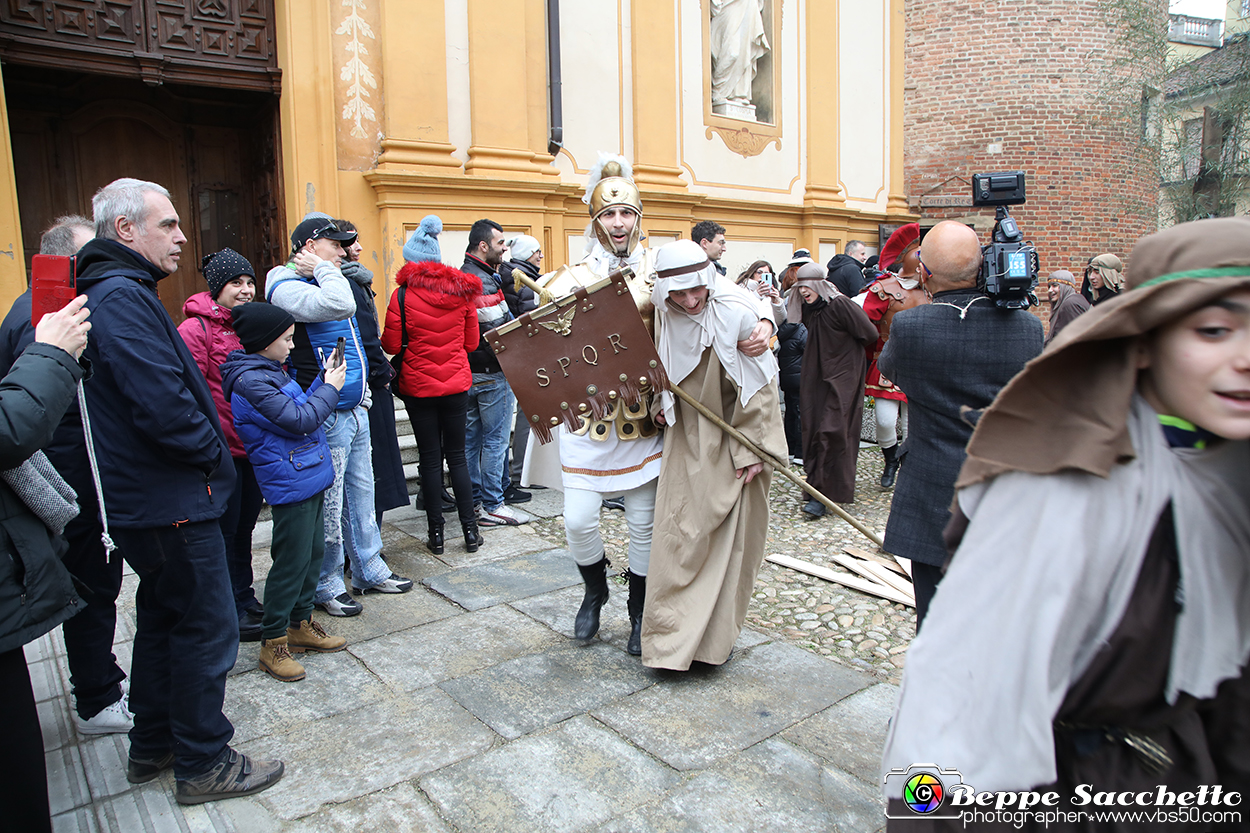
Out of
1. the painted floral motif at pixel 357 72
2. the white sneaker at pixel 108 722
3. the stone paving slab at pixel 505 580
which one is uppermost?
the painted floral motif at pixel 357 72

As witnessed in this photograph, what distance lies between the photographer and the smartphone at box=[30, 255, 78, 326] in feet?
7.17

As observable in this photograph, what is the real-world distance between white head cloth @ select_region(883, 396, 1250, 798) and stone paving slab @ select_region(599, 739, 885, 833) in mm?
1332

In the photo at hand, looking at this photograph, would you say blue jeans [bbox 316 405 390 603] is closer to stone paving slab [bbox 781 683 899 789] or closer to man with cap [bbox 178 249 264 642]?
man with cap [bbox 178 249 264 642]

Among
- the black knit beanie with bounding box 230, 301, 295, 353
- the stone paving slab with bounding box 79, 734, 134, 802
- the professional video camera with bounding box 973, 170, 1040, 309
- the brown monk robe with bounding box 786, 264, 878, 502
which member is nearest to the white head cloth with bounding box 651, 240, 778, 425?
the professional video camera with bounding box 973, 170, 1040, 309

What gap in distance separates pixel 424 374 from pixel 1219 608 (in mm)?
4228

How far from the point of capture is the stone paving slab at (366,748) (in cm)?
252

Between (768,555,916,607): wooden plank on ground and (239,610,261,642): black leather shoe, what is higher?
(239,610,261,642): black leather shoe

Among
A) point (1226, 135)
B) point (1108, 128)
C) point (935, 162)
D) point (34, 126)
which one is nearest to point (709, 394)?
point (34, 126)

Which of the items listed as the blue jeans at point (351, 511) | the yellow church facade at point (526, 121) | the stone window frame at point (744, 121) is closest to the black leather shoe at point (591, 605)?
the blue jeans at point (351, 511)

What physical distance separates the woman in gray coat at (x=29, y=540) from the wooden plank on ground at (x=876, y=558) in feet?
13.1

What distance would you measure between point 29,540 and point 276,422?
118 cm

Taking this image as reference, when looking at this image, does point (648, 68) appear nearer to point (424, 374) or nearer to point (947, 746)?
point (424, 374)

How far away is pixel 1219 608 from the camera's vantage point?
1141mm

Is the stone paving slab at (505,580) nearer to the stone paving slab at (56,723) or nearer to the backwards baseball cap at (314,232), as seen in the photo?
the stone paving slab at (56,723)
